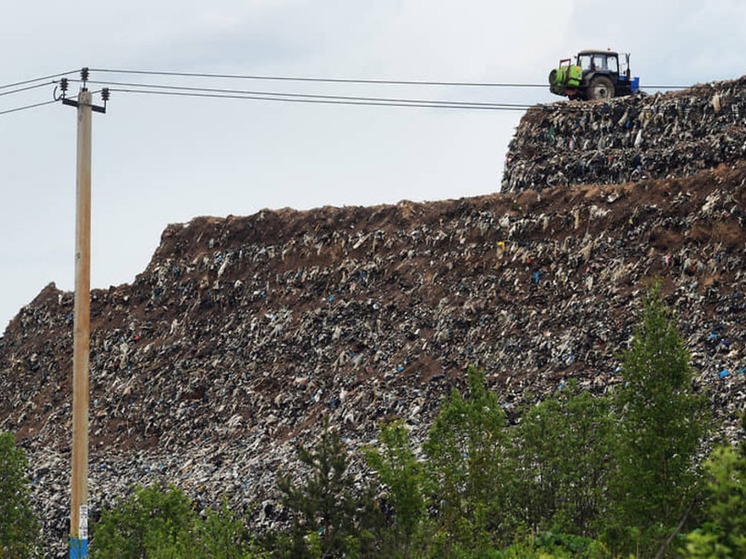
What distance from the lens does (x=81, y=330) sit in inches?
603

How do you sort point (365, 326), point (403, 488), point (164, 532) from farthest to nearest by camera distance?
point (365, 326) < point (164, 532) < point (403, 488)

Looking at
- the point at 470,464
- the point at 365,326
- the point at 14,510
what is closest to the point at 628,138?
the point at 365,326

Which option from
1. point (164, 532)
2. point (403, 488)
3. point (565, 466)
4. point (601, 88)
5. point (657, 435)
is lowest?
point (164, 532)

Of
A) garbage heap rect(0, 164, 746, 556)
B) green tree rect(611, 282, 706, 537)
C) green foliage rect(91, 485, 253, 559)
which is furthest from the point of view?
garbage heap rect(0, 164, 746, 556)

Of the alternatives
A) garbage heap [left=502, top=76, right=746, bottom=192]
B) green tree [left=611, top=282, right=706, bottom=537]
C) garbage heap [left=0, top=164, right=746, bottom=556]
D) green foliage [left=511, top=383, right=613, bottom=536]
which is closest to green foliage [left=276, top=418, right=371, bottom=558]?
green foliage [left=511, top=383, right=613, bottom=536]

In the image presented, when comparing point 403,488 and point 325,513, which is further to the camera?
point 325,513

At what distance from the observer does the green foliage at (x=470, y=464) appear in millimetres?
15055

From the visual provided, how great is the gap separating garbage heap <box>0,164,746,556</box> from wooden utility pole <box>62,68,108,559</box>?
9.27 m

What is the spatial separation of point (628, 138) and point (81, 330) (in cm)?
2610

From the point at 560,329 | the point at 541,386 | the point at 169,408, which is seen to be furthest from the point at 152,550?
the point at 169,408

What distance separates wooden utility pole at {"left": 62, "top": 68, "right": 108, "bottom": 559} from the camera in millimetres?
14836

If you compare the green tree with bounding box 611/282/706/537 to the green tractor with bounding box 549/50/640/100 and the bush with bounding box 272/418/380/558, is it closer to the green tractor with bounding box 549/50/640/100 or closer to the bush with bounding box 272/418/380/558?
the bush with bounding box 272/418/380/558

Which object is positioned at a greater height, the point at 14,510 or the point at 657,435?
the point at 657,435

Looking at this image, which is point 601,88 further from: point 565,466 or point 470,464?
point 470,464
